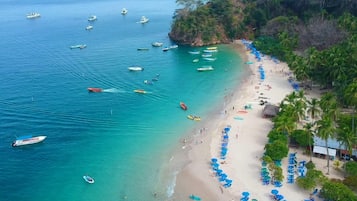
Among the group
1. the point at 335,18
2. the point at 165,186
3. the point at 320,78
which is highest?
the point at 335,18

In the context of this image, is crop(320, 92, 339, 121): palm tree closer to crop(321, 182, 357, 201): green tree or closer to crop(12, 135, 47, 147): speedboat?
crop(321, 182, 357, 201): green tree

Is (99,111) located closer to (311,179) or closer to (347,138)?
(311,179)

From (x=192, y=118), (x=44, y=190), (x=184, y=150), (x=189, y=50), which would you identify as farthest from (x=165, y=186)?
(x=189, y=50)

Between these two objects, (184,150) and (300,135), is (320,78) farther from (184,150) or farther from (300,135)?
(184,150)

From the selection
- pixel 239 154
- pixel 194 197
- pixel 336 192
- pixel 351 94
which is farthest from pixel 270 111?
pixel 194 197

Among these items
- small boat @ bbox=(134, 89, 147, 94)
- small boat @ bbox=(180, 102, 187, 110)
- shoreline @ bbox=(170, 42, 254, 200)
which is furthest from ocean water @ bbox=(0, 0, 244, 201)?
shoreline @ bbox=(170, 42, 254, 200)

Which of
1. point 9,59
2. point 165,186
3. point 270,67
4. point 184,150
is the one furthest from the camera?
point 9,59
